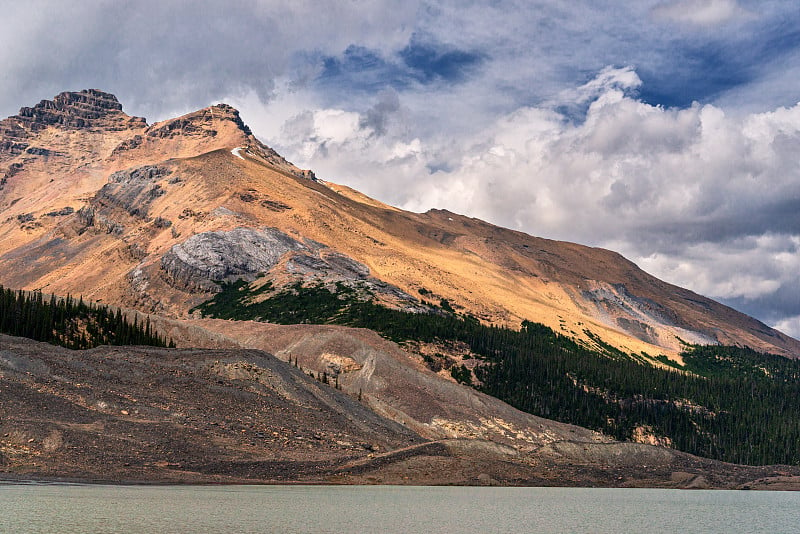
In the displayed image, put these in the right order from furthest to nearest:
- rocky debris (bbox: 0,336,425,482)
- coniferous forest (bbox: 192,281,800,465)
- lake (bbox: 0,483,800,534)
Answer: coniferous forest (bbox: 192,281,800,465)
rocky debris (bbox: 0,336,425,482)
lake (bbox: 0,483,800,534)

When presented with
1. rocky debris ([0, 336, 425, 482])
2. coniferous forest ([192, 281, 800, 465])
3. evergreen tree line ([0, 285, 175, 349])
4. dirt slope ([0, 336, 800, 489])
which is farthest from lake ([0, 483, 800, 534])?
coniferous forest ([192, 281, 800, 465])

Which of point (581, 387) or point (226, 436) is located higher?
point (581, 387)

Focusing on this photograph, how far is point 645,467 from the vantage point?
104375 mm

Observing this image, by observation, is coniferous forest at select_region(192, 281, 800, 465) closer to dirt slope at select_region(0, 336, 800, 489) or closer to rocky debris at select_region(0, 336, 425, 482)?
dirt slope at select_region(0, 336, 800, 489)

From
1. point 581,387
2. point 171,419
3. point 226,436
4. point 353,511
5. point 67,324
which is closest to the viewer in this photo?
point 353,511

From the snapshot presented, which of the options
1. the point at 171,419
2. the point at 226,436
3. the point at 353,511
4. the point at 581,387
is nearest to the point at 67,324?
the point at 171,419

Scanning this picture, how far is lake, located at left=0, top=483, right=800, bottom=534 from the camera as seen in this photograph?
1633 inches

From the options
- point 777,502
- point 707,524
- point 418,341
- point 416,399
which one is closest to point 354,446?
point 416,399

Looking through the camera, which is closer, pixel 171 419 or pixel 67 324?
pixel 171 419

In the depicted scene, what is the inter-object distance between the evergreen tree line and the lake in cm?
4448

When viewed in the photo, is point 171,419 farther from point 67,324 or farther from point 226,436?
point 67,324

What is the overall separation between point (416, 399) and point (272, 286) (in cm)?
8275

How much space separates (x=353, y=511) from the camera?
52562 millimetres

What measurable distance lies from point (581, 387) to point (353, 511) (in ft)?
383
